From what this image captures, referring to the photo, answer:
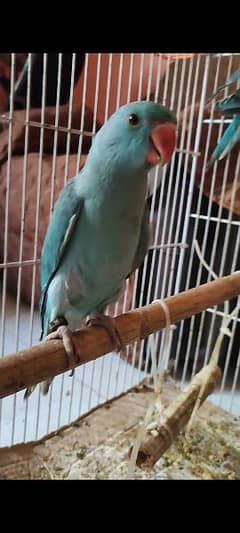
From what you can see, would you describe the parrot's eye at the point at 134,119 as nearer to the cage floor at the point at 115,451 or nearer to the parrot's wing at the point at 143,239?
the parrot's wing at the point at 143,239

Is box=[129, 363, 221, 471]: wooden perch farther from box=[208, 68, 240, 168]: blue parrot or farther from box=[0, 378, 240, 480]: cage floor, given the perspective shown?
box=[208, 68, 240, 168]: blue parrot

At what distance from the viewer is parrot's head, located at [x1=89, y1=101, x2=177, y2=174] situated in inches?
21.2

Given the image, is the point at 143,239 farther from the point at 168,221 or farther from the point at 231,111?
the point at 168,221

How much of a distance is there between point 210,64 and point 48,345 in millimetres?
1077

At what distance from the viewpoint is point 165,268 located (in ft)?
4.64

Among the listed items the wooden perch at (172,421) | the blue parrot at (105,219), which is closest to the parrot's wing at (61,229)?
the blue parrot at (105,219)

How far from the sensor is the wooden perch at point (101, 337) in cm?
44

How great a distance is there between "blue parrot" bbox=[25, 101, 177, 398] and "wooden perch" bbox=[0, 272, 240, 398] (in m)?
0.02

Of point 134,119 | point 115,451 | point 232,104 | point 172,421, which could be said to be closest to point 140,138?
point 134,119

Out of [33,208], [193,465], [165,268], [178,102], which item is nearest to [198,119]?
[178,102]

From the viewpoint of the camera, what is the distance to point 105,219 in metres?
0.60

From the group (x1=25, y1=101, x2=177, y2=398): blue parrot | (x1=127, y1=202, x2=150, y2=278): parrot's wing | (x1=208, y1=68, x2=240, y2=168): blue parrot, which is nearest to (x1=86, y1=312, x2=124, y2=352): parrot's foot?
(x1=25, y1=101, x2=177, y2=398): blue parrot

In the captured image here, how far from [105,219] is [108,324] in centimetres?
16

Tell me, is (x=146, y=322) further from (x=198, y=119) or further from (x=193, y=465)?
(x=198, y=119)
